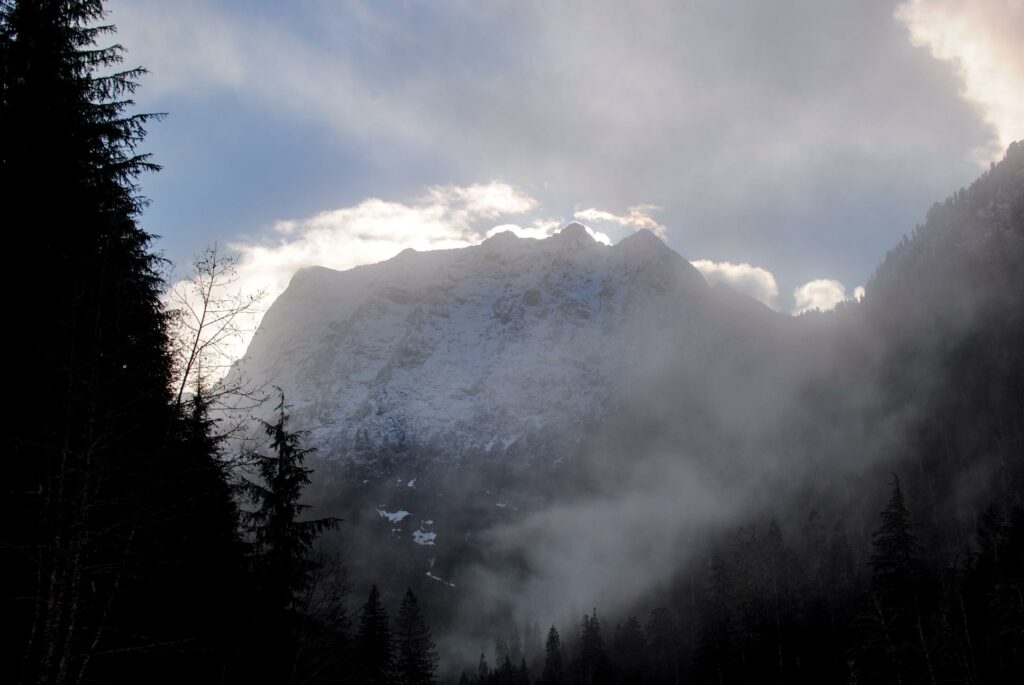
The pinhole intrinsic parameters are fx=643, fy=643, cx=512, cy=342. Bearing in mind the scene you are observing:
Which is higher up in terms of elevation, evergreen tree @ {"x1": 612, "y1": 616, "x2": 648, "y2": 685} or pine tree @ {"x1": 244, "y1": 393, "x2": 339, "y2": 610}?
pine tree @ {"x1": 244, "y1": 393, "x2": 339, "y2": 610}

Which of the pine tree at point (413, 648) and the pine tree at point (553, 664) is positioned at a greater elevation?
the pine tree at point (413, 648)

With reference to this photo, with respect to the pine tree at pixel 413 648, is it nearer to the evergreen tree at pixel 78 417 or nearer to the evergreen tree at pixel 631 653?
the evergreen tree at pixel 78 417

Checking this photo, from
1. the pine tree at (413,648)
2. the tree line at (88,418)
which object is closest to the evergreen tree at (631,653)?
the pine tree at (413,648)

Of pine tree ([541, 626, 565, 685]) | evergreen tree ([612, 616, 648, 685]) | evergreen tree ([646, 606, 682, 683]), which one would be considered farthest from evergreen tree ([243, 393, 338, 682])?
pine tree ([541, 626, 565, 685])

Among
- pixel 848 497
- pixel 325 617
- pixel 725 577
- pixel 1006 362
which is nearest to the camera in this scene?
pixel 325 617

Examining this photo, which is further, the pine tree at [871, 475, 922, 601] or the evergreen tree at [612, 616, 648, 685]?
the evergreen tree at [612, 616, 648, 685]

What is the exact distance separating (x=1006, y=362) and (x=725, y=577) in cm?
18189

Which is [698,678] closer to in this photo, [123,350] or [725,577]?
[725,577]

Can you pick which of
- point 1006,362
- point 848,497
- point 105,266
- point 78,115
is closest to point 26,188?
point 78,115

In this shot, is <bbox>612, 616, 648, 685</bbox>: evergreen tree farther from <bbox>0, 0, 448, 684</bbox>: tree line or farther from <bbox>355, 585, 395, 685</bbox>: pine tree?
<bbox>0, 0, 448, 684</bbox>: tree line

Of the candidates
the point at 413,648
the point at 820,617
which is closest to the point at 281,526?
the point at 413,648

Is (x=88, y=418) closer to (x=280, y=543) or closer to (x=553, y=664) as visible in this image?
(x=280, y=543)

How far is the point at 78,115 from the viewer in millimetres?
12133

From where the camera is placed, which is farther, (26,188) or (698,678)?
(698,678)
